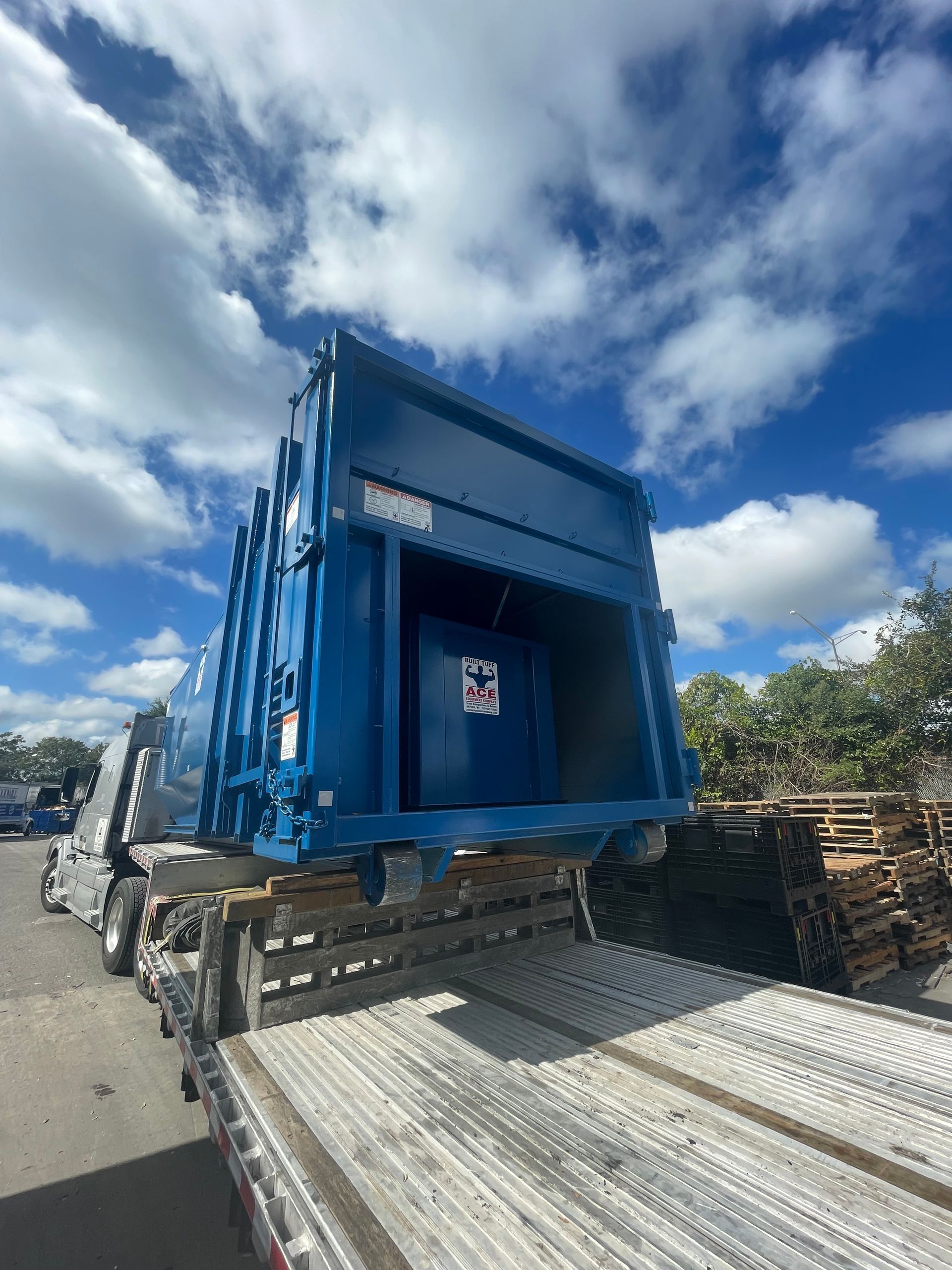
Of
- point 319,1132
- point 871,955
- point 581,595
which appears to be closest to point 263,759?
point 319,1132

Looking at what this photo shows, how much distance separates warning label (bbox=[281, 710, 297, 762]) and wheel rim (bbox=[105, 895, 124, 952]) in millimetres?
4677

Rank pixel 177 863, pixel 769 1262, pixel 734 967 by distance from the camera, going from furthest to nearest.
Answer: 1. pixel 734 967
2. pixel 177 863
3. pixel 769 1262

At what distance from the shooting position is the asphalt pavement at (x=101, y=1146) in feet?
8.23

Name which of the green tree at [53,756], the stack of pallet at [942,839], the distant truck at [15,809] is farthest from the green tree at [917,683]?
the green tree at [53,756]

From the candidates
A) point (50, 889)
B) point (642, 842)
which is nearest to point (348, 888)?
point (642, 842)

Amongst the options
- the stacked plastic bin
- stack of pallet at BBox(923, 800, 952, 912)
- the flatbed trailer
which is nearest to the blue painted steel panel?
the flatbed trailer

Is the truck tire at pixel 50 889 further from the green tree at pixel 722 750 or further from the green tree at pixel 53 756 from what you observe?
the green tree at pixel 53 756

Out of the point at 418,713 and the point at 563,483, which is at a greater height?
the point at 563,483

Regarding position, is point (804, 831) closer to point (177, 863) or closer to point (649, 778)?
point (649, 778)

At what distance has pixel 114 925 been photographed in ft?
20.0

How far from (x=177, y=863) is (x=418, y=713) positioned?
2.73 metres

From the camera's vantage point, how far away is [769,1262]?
133 centimetres

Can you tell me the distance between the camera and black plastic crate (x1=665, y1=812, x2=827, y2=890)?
522 cm

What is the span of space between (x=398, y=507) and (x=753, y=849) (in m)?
4.68
